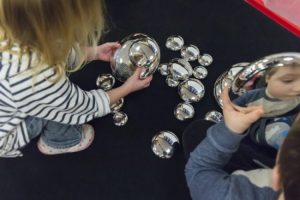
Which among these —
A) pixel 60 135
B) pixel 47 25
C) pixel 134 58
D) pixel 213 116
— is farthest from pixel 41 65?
pixel 213 116

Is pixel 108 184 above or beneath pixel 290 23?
beneath

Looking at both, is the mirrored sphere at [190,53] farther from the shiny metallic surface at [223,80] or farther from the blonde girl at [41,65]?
the blonde girl at [41,65]

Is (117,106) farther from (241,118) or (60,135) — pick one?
(241,118)

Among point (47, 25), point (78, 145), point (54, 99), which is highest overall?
point (47, 25)

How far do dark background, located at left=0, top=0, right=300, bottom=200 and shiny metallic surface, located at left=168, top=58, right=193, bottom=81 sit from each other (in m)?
0.04

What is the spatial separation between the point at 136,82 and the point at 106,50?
130 millimetres

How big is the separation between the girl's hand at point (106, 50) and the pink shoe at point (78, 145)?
0.63 feet

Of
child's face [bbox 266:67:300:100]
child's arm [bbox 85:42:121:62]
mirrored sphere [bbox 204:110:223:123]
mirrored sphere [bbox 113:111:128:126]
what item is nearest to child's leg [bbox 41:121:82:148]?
mirrored sphere [bbox 113:111:128:126]

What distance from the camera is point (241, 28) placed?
4.00 ft

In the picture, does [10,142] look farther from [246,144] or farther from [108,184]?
[246,144]

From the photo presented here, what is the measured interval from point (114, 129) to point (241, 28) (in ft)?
1.60

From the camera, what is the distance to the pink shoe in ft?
3.29

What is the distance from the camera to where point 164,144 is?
1.03m

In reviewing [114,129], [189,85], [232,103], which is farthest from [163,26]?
[232,103]
